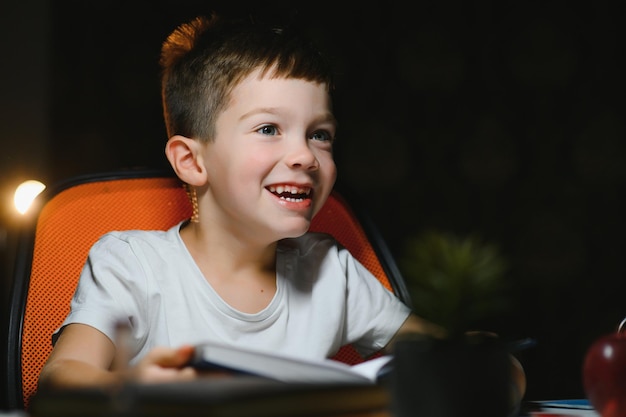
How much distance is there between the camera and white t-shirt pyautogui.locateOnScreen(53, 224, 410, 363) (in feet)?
3.40

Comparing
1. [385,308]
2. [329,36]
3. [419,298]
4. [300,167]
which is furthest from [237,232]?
[329,36]

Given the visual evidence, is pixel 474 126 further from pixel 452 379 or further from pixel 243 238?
pixel 452 379

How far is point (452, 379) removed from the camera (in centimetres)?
57

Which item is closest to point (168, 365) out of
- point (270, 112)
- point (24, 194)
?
point (270, 112)

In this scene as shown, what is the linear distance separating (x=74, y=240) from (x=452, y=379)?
2.53 feet

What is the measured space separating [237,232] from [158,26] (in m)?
1.30

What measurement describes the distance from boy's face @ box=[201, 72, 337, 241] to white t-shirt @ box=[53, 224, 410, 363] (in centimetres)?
11

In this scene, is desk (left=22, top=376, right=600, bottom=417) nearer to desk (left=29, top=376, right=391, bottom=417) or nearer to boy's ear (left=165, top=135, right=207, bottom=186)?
desk (left=29, top=376, right=391, bottom=417)

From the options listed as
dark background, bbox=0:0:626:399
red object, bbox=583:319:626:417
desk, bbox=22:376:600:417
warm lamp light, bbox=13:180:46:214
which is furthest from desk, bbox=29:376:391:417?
dark background, bbox=0:0:626:399

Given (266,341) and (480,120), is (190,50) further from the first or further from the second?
(480,120)

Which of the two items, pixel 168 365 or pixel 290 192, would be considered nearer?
pixel 168 365

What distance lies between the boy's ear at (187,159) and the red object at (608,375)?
24.3 inches

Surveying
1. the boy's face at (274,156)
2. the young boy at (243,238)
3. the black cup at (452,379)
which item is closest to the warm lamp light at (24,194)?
the young boy at (243,238)

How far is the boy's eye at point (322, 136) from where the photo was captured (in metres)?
1.12
